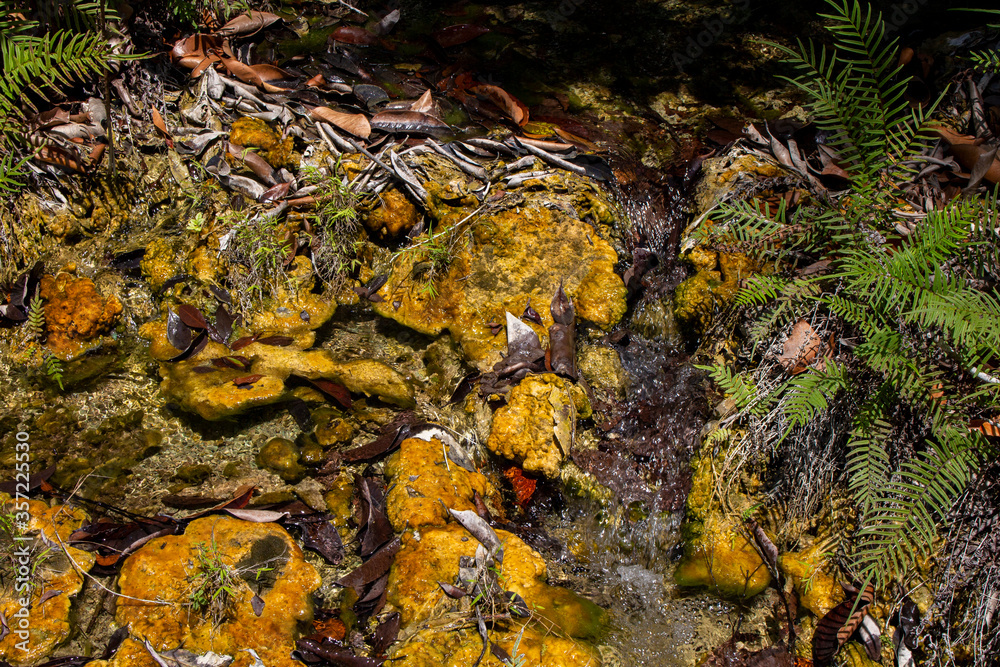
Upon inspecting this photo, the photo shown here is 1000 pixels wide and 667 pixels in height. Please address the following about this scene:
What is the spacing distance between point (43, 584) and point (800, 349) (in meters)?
3.33

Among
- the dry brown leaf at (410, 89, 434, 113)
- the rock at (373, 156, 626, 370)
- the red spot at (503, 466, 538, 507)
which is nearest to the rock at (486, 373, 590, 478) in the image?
the red spot at (503, 466, 538, 507)

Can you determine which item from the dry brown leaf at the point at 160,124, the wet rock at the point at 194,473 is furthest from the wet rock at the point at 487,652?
the dry brown leaf at the point at 160,124

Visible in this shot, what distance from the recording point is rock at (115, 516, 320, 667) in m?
2.16

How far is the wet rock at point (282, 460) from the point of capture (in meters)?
2.87

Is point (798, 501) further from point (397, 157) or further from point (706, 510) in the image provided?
point (397, 157)

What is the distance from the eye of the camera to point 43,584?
2.26 m

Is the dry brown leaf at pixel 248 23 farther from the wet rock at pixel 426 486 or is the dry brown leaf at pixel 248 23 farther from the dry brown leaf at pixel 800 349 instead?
the dry brown leaf at pixel 800 349

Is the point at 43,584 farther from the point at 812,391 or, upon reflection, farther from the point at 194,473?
the point at 812,391

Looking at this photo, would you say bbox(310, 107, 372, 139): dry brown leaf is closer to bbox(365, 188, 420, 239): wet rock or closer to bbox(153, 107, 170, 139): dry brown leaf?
bbox(365, 188, 420, 239): wet rock

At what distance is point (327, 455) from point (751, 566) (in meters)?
2.09

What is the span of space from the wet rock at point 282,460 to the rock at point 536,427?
3.15ft

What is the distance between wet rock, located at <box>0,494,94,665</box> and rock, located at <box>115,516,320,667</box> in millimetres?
199

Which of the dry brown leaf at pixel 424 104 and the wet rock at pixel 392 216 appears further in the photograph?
the dry brown leaf at pixel 424 104

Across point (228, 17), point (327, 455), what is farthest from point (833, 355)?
point (228, 17)
